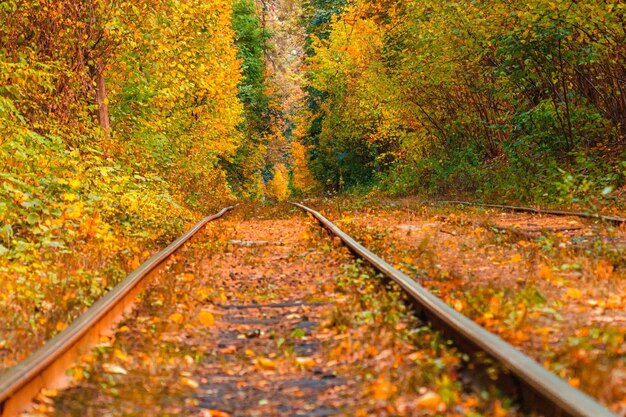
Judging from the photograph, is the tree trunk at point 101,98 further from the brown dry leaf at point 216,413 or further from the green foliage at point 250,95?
the green foliage at point 250,95

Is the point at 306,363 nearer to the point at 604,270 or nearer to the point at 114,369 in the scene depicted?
the point at 114,369

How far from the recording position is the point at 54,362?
167 inches

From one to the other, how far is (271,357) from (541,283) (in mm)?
2893

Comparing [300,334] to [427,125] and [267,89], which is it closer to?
[427,125]

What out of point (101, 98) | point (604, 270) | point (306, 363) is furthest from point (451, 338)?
point (101, 98)

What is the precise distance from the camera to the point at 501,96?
2109 centimetres

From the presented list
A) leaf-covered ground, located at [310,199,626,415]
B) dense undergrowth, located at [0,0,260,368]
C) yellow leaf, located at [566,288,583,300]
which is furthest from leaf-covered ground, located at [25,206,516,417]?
yellow leaf, located at [566,288,583,300]

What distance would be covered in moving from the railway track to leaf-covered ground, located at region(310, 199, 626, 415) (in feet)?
0.93

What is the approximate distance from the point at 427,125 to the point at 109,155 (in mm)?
15026

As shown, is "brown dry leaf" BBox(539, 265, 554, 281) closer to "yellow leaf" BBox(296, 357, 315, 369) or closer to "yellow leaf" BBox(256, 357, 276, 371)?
"yellow leaf" BBox(296, 357, 315, 369)

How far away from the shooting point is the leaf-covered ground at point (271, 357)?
389 cm

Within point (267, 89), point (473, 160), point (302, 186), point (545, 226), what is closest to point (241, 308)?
point (545, 226)

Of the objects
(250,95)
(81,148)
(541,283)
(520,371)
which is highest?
(250,95)

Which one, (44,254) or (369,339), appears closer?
(369,339)
